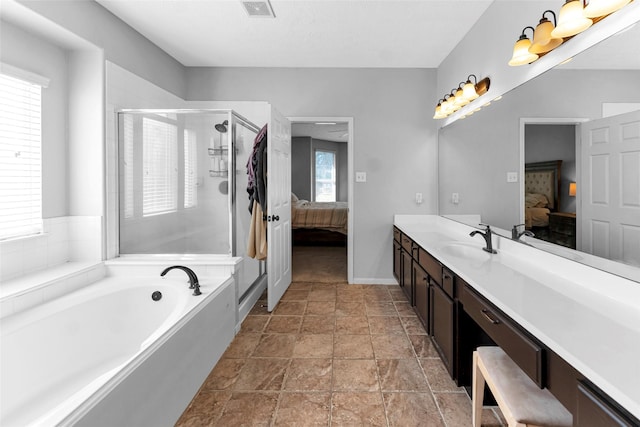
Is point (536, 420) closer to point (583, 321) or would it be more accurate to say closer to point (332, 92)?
point (583, 321)

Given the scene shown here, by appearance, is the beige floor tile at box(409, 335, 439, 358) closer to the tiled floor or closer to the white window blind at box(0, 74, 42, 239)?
the tiled floor

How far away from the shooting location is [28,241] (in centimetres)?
205

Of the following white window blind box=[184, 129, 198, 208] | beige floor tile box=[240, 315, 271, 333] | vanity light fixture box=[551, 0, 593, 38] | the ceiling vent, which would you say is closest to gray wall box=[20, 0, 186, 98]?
white window blind box=[184, 129, 198, 208]

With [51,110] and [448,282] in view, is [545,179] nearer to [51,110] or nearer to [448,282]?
[448,282]

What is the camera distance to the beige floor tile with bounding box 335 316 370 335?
103 inches

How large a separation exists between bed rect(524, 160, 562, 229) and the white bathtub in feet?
6.89

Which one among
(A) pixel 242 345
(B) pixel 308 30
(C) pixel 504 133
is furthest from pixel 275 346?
(B) pixel 308 30

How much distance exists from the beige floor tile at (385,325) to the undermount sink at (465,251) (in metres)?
0.81

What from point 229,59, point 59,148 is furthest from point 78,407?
point 229,59

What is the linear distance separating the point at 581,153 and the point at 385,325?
190cm

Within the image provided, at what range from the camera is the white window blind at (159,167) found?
2.87m

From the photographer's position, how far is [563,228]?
1.68 metres

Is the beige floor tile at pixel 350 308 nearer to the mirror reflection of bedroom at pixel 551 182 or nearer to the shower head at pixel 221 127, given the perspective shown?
the mirror reflection of bedroom at pixel 551 182

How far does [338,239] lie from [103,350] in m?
4.31
